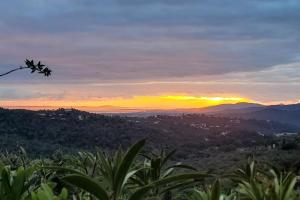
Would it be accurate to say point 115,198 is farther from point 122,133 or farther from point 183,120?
point 183,120

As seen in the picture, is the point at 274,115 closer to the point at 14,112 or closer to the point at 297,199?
the point at 14,112

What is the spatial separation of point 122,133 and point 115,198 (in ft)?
196

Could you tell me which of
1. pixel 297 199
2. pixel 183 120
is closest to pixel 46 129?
pixel 183 120

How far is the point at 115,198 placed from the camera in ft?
8.38

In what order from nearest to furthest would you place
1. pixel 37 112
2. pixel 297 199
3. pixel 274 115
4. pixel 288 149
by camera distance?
pixel 297 199
pixel 288 149
pixel 37 112
pixel 274 115

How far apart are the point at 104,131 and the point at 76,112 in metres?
10.5

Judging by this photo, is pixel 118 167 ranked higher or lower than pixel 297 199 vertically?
higher

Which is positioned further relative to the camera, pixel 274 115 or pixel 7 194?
pixel 274 115

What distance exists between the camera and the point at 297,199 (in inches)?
127

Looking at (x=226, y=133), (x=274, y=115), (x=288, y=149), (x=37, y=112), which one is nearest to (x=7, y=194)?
(x=288, y=149)

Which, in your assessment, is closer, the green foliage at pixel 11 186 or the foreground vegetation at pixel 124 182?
the foreground vegetation at pixel 124 182

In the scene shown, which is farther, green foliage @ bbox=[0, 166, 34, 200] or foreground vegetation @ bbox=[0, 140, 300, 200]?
green foliage @ bbox=[0, 166, 34, 200]

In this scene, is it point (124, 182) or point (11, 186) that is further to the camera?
point (11, 186)

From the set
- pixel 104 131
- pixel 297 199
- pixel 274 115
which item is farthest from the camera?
pixel 274 115
